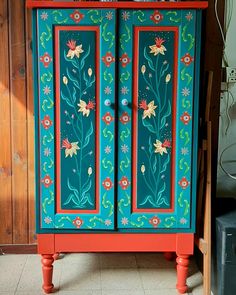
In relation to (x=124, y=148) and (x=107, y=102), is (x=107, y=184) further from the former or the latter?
(x=107, y=102)

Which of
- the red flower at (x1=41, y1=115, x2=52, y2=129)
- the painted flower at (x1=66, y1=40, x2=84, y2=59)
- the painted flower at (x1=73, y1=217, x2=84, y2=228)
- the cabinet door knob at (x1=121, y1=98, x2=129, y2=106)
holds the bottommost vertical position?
the painted flower at (x1=73, y1=217, x2=84, y2=228)

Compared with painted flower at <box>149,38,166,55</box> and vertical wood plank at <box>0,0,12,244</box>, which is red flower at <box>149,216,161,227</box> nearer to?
painted flower at <box>149,38,166,55</box>

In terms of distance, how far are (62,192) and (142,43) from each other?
34.7 inches

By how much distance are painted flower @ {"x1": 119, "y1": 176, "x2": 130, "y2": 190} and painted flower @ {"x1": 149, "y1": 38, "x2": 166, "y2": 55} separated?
0.67m

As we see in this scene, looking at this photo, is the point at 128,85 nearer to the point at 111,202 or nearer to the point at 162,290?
the point at 111,202

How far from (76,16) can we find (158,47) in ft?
1.45

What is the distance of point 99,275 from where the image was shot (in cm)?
236

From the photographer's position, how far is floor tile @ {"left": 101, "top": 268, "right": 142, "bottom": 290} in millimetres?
2229

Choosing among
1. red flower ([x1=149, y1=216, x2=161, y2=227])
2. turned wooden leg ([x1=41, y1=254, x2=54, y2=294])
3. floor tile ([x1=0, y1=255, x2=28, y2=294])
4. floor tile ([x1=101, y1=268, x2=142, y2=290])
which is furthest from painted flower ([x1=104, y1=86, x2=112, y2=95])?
floor tile ([x1=0, y1=255, x2=28, y2=294])

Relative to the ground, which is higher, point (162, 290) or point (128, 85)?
point (128, 85)

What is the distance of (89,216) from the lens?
209 cm

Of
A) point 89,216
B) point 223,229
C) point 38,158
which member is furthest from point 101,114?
point 223,229

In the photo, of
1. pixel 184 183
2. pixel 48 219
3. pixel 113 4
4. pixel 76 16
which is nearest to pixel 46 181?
pixel 48 219

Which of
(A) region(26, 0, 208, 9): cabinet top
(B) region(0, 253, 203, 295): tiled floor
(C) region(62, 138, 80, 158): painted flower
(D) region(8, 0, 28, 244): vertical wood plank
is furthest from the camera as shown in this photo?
(D) region(8, 0, 28, 244): vertical wood plank
